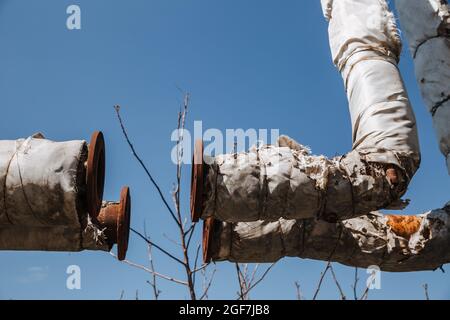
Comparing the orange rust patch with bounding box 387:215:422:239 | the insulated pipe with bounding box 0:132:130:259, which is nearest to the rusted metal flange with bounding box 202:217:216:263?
the insulated pipe with bounding box 0:132:130:259

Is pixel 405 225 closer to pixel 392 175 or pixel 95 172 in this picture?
pixel 392 175

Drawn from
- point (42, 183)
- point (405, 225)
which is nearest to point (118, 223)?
point (42, 183)

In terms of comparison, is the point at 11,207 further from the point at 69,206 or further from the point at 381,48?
the point at 381,48

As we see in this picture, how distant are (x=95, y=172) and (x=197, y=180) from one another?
554 mm

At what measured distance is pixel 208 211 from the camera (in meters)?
2.78

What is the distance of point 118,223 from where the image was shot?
3.02 meters

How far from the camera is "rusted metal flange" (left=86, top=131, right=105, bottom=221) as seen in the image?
242cm

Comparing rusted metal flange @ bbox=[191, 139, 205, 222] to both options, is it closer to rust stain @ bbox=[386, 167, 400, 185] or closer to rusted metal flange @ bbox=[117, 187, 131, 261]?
rusted metal flange @ bbox=[117, 187, 131, 261]

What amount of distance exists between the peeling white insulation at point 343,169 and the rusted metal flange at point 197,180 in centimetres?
4

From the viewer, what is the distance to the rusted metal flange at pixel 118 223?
3.02 metres

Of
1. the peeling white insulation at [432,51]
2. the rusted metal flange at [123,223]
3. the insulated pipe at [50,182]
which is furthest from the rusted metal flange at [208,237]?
the peeling white insulation at [432,51]

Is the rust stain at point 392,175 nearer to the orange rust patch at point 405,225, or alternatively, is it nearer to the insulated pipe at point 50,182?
the orange rust patch at point 405,225

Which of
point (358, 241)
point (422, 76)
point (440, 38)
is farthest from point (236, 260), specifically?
point (440, 38)
